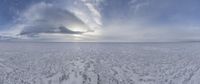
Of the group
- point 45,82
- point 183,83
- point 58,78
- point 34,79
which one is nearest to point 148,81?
point 183,83

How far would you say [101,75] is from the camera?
5.71 meters

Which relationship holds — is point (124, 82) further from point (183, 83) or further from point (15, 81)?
point (15, 81)

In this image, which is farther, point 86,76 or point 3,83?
point 86,76

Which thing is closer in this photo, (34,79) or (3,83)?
(3,83)

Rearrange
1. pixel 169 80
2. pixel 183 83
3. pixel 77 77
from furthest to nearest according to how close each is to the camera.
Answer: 1. pixel 77 77
2. pixel 169 80
3. pixel 183 83

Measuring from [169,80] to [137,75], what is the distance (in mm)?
1200

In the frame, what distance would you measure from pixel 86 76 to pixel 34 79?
1.96 m

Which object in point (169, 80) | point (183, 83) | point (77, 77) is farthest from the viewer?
point (77, 77)

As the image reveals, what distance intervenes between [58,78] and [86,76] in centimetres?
108

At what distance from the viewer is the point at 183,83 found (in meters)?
4.70

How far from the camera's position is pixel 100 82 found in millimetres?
4922

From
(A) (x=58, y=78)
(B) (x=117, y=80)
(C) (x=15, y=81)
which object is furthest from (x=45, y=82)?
(B) (x=117, y=80)

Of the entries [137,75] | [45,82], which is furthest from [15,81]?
[137,75]

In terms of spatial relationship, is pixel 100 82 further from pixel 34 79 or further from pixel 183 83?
pixel 183 83
